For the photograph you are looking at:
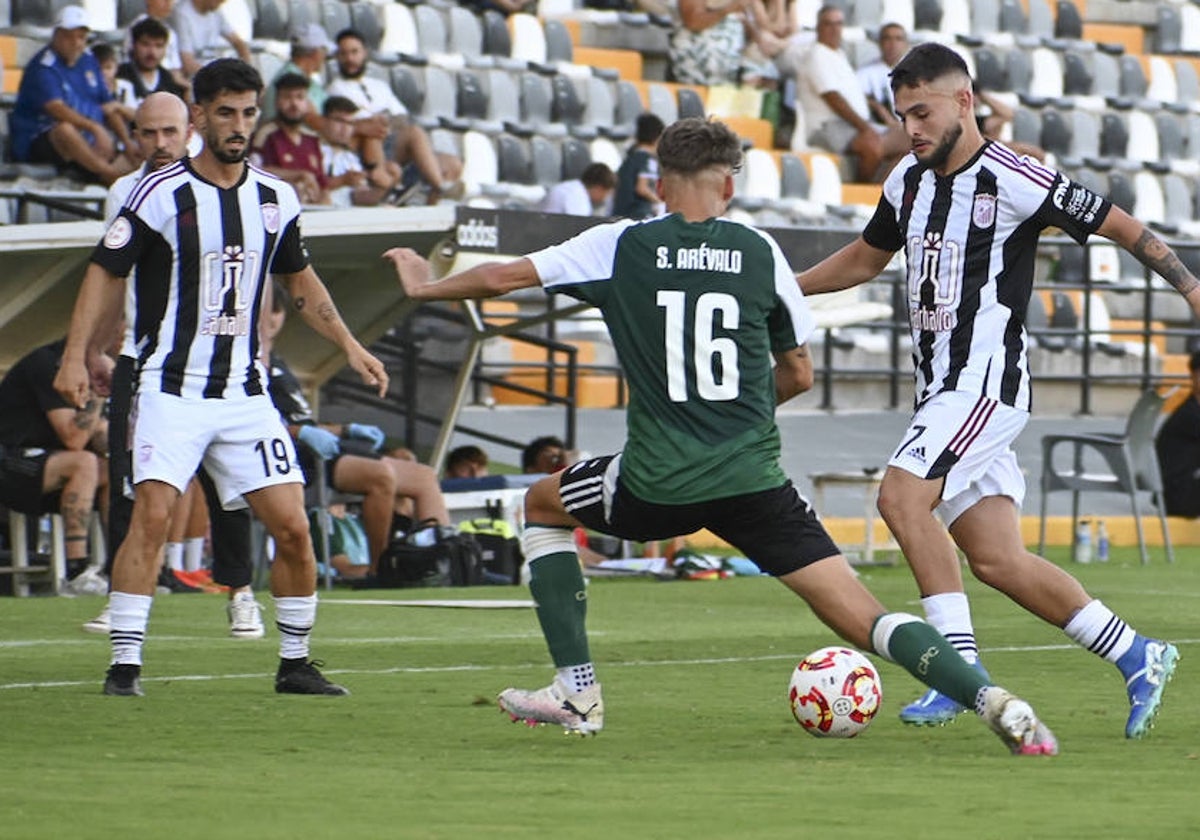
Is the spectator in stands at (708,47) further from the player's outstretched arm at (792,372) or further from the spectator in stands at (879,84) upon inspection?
the player's outstretched arm at (792,372)

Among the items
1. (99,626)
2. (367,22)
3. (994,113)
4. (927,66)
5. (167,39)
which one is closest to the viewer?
(927,66)

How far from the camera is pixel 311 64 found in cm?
1891

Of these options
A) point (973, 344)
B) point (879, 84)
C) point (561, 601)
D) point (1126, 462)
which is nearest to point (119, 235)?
point (561, 601)

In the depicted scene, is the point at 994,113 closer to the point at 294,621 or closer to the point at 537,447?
the point at 537,447

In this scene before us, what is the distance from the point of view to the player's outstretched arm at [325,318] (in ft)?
27.0

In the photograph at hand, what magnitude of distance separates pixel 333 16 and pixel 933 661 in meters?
15.7

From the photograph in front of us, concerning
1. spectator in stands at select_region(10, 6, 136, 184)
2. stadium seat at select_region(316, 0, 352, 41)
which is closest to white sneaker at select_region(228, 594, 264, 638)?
spectator in stands at select_region(10, 6, 136, 184)

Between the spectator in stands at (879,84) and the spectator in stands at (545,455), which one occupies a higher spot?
the spectator in stands at (879,84)

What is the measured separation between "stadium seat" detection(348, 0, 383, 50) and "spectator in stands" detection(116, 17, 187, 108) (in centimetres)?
424

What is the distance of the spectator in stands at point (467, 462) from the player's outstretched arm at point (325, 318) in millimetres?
8381

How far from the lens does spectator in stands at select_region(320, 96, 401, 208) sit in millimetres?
18219

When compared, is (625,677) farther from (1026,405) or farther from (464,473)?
(464,473)

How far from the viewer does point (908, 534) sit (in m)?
7.34

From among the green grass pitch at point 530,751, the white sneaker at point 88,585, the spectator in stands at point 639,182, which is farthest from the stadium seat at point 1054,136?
the green grass pitch at point 530,751
